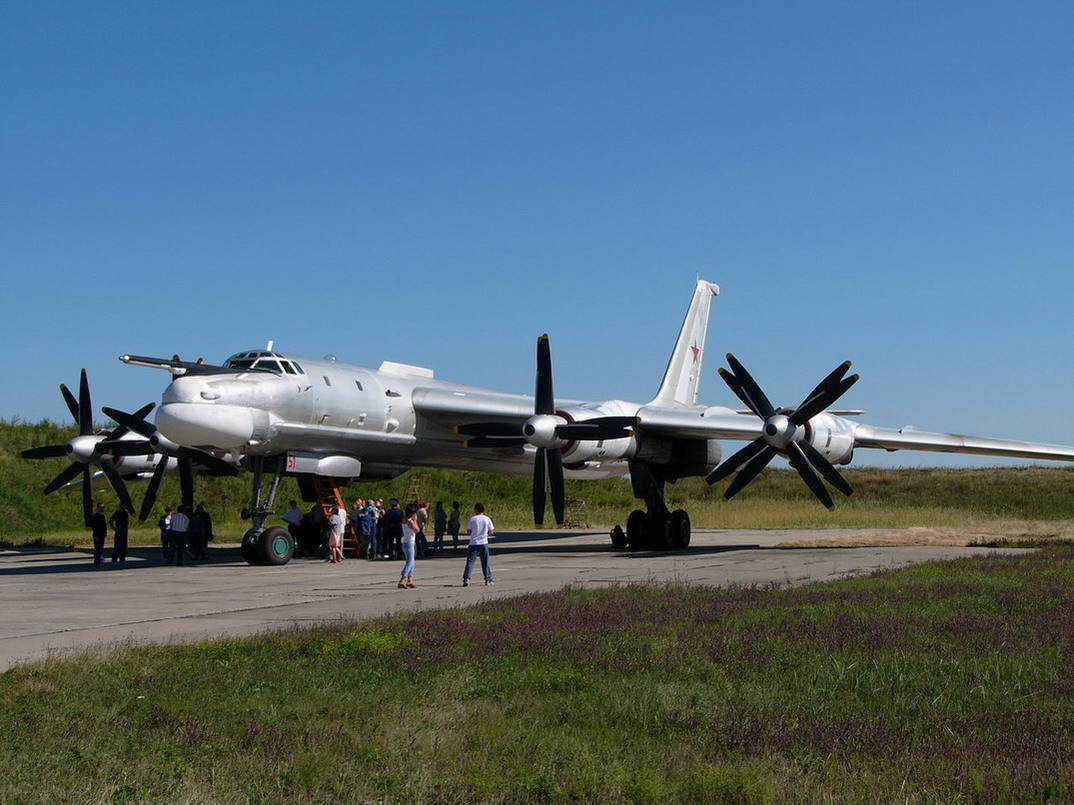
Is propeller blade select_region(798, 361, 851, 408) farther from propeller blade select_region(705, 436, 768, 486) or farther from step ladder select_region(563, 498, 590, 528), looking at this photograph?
step ladder select_region(563, 498, 590, 528)

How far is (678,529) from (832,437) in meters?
4.15

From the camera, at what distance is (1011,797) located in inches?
197

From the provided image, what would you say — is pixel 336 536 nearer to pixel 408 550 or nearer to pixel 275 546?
pixel 275 546

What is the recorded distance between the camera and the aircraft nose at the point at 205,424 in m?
19.6

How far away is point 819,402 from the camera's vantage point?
22125 millimetres

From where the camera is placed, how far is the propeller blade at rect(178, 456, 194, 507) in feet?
77.4

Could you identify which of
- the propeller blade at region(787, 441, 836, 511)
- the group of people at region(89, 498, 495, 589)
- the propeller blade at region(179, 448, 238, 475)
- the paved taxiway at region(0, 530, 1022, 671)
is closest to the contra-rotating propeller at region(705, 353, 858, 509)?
the propeller blade at region(787, 441, 836, 511)

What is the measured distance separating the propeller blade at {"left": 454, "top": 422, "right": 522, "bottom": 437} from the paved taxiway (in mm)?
2575

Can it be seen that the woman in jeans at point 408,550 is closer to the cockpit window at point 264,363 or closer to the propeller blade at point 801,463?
the cockpit window at point 264,363

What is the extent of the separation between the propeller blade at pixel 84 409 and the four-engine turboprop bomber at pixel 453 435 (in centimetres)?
4

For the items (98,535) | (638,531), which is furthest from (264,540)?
(638,531)

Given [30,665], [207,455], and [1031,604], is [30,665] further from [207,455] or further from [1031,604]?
[207,455]

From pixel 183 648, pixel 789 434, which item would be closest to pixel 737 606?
pixel 183 648

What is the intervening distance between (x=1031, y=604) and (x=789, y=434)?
10.1 m
